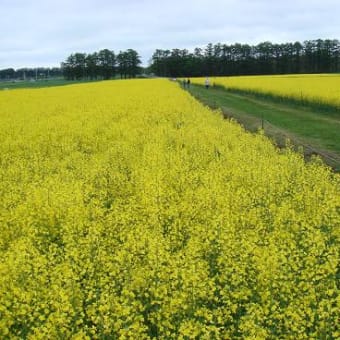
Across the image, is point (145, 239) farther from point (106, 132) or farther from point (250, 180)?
point (106, 132)

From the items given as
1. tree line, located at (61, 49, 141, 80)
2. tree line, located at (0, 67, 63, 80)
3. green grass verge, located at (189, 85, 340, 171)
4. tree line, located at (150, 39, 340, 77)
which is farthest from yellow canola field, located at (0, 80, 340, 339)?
tree line, located at (0, 67, 63, 80)

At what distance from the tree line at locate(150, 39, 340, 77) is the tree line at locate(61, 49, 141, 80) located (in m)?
8.98

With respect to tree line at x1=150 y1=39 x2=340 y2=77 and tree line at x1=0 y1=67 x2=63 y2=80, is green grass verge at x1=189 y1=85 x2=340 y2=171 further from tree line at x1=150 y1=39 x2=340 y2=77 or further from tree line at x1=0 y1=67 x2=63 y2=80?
tree line at x1=0 y1=67 x2=63 y2=80

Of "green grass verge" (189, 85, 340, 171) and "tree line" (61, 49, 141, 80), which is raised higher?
"tree line" (61, 49, 141, 80)

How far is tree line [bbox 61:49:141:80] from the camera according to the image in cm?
13212

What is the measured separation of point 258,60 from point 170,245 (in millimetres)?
117028

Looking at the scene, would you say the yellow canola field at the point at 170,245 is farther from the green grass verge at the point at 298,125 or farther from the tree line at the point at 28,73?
the tree line at the point at 28,73

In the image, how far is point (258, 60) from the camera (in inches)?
4697

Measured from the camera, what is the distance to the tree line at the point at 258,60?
115 metres

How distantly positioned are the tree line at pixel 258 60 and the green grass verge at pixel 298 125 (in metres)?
83.0

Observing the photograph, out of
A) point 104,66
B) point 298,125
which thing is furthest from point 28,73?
point 298,125

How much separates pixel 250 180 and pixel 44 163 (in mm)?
6227

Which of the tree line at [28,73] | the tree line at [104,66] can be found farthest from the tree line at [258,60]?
the tree line at [28,73]

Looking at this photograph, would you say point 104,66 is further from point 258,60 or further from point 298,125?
point 298,125
